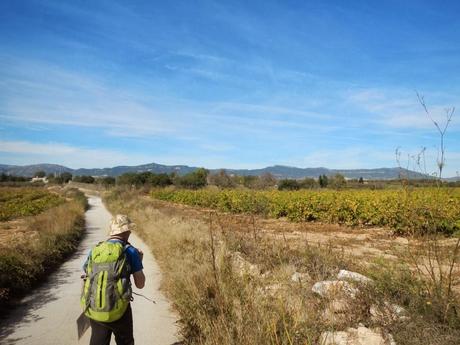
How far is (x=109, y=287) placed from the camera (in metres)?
3.65

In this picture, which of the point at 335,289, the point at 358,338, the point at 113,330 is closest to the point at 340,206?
the point at 335,289

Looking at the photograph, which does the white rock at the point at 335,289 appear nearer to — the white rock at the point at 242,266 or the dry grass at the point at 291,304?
the dry grass at the point at 291,304

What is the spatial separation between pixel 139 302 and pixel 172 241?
384 cm

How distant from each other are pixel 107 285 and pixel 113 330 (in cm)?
→ 58

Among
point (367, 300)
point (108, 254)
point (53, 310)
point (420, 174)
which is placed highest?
point (420, 174)

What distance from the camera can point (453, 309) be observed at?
3.96 meters

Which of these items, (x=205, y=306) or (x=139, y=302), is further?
(x=139, y=302)

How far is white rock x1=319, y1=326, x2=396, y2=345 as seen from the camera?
405 cm

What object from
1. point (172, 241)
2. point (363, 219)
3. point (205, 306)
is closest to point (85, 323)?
point (205, 306)

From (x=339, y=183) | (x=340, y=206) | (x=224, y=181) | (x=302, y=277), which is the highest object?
(x=224, y=181)

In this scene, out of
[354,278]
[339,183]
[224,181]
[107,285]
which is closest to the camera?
[107,285]

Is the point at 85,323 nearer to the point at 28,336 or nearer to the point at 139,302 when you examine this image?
the point at 28,336

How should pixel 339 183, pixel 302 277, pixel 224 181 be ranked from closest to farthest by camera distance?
pixel 302 277
pixel 224 181
pixel 339 183

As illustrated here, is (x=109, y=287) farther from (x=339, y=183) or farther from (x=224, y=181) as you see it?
(x=339, y=183)
